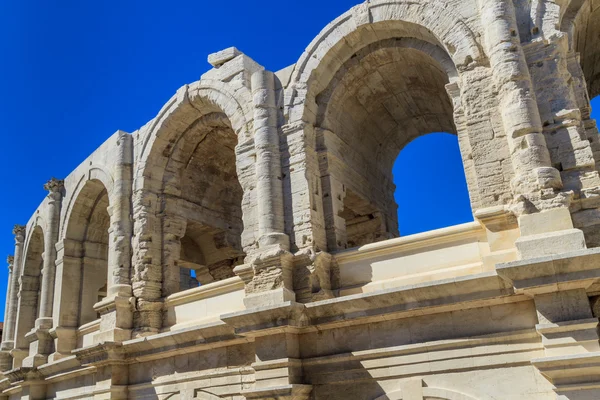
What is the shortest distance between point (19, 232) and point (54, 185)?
3.09 metres

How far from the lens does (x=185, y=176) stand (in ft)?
35.2

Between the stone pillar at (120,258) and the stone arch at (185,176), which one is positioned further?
the stone pillar at (120,258)

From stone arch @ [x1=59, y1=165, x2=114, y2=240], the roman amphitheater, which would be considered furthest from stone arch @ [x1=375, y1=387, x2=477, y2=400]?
stone arch @ [x1=59, y1=165, x2=114, y2=240]

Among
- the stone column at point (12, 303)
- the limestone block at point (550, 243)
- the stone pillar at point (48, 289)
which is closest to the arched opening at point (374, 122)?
the limestone block at point (550, 243)

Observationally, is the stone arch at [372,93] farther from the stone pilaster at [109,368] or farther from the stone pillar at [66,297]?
the stone pillar at [66,297]

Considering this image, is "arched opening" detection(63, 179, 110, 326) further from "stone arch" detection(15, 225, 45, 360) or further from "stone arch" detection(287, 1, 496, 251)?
"stone arch" detection(287, 1, 496, 251)

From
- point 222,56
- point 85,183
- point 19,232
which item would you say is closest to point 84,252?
point 85,183

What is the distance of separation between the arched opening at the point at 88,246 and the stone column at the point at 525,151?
27.5 feet

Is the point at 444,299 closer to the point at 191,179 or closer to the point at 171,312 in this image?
the point at 171,312

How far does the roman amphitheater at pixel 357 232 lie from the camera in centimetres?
583

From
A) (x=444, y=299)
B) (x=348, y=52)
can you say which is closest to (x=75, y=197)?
(x=348, y=52)

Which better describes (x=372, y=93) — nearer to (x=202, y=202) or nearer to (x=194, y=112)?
(x=194, y=112)

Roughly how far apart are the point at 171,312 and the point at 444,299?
15.6 ft

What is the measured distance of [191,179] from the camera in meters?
10.8
